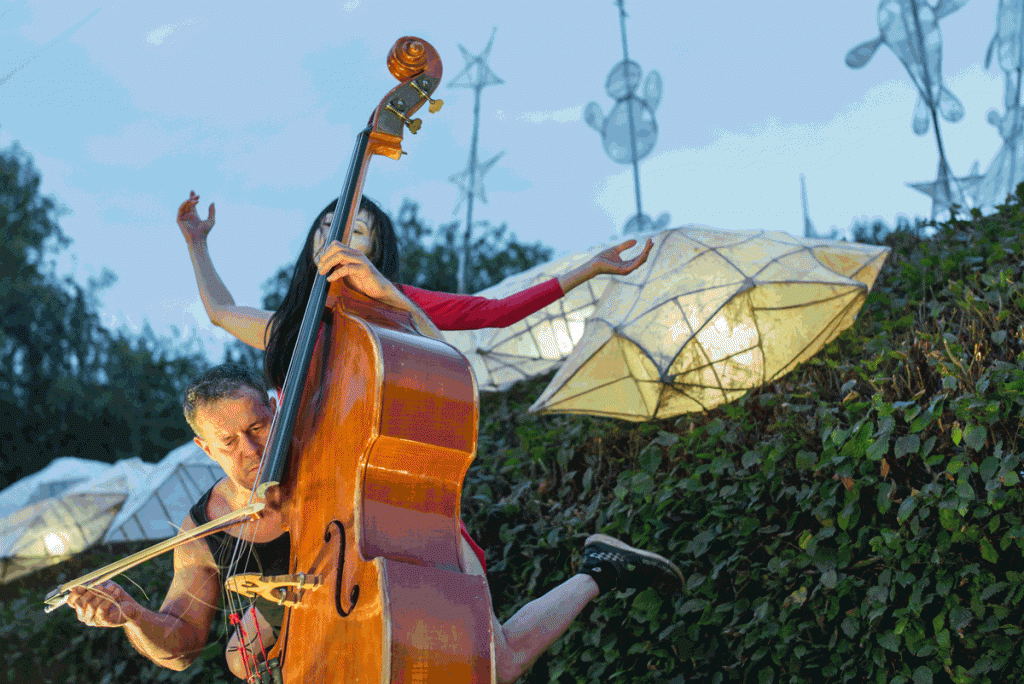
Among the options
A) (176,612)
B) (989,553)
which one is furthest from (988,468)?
(176,612)

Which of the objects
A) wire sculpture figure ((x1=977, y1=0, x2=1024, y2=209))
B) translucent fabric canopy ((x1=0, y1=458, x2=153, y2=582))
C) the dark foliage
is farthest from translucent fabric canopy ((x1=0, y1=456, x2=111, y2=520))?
wire sculpture figure ((x1=977, y1=0, x2=1024, y2=209))

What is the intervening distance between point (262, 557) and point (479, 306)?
0.94 m

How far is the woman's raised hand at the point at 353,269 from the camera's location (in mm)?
2006

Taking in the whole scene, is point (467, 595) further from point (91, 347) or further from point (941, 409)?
point (91, 347)

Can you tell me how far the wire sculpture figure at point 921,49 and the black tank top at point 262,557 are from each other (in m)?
7.17

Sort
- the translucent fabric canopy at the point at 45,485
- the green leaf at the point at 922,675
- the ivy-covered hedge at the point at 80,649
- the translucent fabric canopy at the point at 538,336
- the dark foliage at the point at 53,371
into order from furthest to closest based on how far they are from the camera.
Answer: the dark foliage at the point at 53,371 < the translucent fabric canopy at the point at 45,485 < the translucent fabric canopy at the point at 538,336 < the ivy-covered hedge at the point at 80,649 < the green leaf at the point at 922,675

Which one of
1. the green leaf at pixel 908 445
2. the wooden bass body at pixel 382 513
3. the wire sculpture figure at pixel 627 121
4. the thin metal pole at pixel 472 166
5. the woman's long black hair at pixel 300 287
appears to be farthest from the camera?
the thin metal pole at pixel 472 166

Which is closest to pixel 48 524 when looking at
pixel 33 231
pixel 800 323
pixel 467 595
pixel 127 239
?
pixel 800 323

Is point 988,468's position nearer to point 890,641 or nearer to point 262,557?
point 890,641

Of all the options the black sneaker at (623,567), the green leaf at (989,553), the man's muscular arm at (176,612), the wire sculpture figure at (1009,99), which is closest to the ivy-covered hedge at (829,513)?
the green leaf at (989,553)

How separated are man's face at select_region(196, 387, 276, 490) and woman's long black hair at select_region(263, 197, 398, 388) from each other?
0.34ft

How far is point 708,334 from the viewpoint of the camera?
392 cm

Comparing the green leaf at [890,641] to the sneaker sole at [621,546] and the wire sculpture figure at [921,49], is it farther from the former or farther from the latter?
the wire sculpture figure at [921,49]

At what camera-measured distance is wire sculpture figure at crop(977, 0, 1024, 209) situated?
24.6ft
